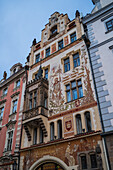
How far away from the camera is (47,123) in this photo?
592 inches

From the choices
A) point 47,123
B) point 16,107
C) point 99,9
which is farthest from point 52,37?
point 47,123

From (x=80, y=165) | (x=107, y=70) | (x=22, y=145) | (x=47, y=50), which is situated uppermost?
(x=47, y=50)

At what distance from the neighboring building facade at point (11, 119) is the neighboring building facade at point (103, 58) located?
917 cm

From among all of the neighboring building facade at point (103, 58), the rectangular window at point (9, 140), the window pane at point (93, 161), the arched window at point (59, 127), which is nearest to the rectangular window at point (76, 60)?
the neighboring building facade at point (103, 58)

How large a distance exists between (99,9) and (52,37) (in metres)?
7.05

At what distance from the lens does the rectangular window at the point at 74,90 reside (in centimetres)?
1448

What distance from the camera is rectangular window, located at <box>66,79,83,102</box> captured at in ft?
47.5

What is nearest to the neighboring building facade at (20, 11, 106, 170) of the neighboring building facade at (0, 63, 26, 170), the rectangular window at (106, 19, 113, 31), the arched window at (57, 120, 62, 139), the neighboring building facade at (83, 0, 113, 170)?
the arched window at (57, 120, 62, 139)

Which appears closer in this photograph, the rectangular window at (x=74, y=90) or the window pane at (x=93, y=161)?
the window pane at (x=93, y=161)

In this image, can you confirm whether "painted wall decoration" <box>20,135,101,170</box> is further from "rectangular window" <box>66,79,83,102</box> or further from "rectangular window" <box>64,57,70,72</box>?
"rectangular window" <box>64,57,70,72</box>

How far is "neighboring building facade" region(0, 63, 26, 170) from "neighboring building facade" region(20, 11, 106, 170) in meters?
1.17

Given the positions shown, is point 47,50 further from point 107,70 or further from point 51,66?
point 107,70

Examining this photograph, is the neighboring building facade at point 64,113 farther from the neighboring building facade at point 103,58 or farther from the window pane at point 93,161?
the neighboring building facade at point 103,58

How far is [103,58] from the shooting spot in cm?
1362
